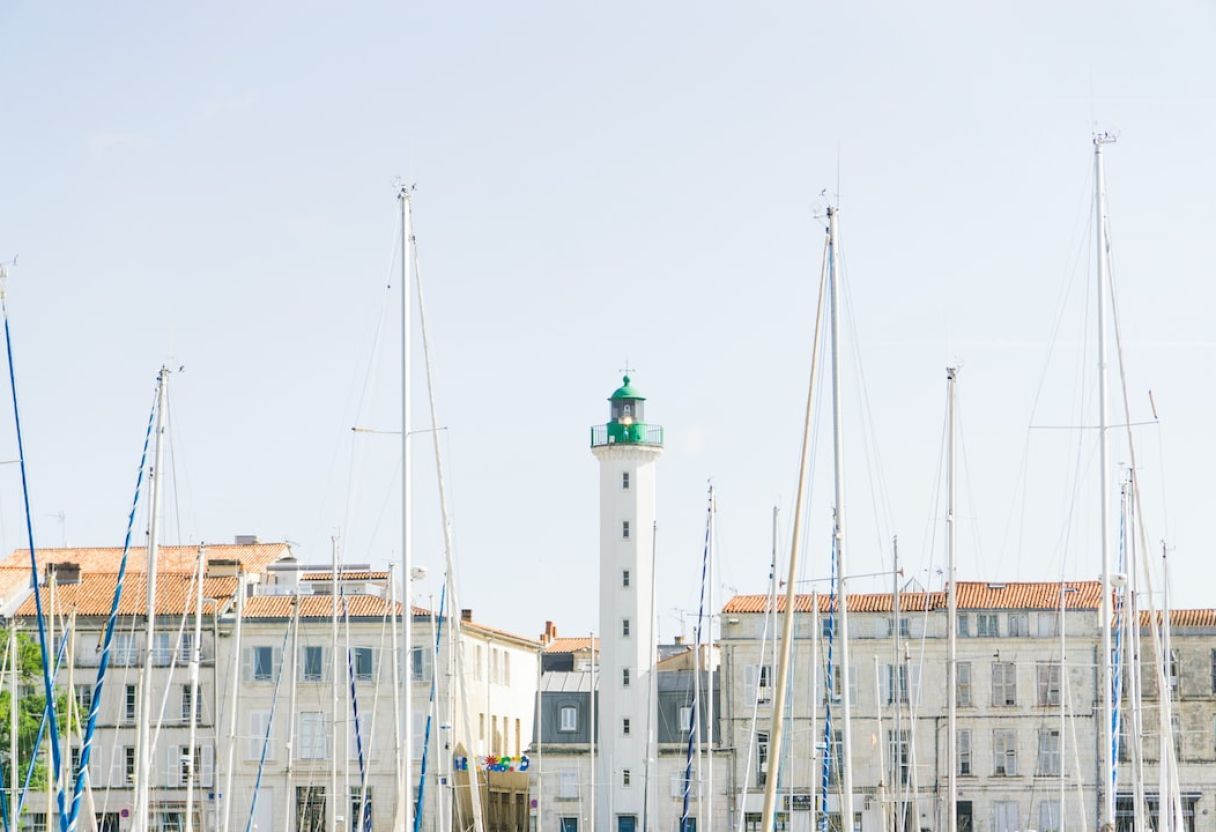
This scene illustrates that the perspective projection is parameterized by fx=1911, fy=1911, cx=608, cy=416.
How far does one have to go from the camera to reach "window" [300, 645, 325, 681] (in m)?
66.1

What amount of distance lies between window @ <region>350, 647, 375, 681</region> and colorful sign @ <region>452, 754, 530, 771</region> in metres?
4.20

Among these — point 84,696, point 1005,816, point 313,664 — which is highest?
point 313,664

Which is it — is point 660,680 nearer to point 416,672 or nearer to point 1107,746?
point 416,672

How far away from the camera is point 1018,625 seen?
6438 centimetres

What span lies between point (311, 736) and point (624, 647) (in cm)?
1131

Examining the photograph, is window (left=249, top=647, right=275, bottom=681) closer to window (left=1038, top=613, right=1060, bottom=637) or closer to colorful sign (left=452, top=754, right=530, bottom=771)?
colorful sign (left=452, top=754, right=530, bottom=771)

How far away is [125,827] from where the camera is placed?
62.9 meters

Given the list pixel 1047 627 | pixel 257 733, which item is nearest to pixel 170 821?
pixel 257 733

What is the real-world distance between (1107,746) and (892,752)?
30.4 metres

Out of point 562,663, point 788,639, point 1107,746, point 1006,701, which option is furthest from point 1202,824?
point 788,639

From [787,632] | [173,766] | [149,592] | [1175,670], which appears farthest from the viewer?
[173,766]

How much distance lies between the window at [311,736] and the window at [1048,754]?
2431cm

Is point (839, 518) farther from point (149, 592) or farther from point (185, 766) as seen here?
point (185, 766)

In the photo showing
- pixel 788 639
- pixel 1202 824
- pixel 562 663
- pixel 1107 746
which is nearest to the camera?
pixel 788 639
